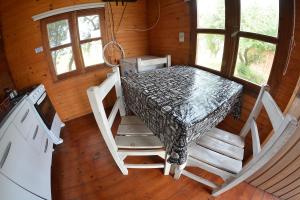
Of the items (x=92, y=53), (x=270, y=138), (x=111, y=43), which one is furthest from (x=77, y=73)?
(x=270, y=138)

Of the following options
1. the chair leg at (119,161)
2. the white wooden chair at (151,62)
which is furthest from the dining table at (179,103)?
the chair leg at (119,161)

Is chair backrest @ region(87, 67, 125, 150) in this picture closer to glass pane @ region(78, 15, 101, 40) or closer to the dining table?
the dining table

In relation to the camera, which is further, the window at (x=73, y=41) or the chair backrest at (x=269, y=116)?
the window at (x=73, y=41)

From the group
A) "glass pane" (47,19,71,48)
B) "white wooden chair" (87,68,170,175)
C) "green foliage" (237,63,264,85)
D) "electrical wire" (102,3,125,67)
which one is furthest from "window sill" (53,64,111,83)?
"green foliage" (237,63,264,85)

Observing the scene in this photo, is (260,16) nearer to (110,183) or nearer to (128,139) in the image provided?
(128,139)

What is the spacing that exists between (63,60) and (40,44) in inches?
13.6

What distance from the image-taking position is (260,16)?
1525 millimetres

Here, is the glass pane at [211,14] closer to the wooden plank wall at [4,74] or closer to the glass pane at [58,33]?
the glass pane at [58,33]

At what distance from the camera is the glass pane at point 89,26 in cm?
244

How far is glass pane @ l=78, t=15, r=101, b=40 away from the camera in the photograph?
96.0 inches

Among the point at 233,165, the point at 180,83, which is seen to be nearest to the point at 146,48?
the point at 180,83

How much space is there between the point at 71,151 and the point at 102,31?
5.62 ft

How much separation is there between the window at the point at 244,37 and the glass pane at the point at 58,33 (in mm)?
1674

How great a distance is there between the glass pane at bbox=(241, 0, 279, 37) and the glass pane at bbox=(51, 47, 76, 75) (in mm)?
2168
